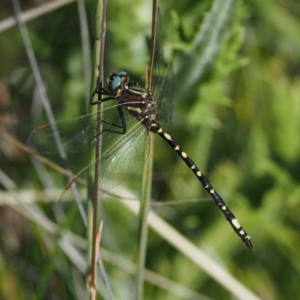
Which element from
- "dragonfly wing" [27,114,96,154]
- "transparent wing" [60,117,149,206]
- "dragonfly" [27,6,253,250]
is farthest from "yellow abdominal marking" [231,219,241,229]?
"dragonfly wing" [27,114,96,154]

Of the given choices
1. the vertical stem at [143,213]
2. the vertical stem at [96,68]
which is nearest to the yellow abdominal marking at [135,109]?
the vertical stem at [143,213]

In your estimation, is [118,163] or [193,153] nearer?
[118,163]

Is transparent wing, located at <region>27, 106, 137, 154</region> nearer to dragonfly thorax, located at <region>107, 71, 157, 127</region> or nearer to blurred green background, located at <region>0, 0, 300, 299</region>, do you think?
dragonfly thorax, located at <region>107, 71, 157, 127</region>

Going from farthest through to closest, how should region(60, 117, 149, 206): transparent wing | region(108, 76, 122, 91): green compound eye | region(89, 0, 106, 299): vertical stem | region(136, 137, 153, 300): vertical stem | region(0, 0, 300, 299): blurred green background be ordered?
region(0, 0, 300, 299): blurred green background, region(108, 76, 122, 91): green compound eye, region(60, 117, 149, 206): transparent wing, region(136, 137, 153, 300): vertical stem, region(89, 0, 106, 299): vertical stem

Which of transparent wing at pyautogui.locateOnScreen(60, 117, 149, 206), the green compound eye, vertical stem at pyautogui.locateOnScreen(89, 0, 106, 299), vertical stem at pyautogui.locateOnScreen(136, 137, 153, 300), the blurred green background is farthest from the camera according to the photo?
the blurred green background

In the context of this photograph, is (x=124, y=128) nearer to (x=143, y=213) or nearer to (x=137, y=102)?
(x=137, y=102)

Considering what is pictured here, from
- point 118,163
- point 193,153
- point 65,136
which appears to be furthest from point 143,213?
point 193,153

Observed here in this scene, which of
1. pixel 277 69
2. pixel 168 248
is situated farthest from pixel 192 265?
pixel 277 69

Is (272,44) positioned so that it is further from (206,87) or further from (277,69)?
(206,87)
